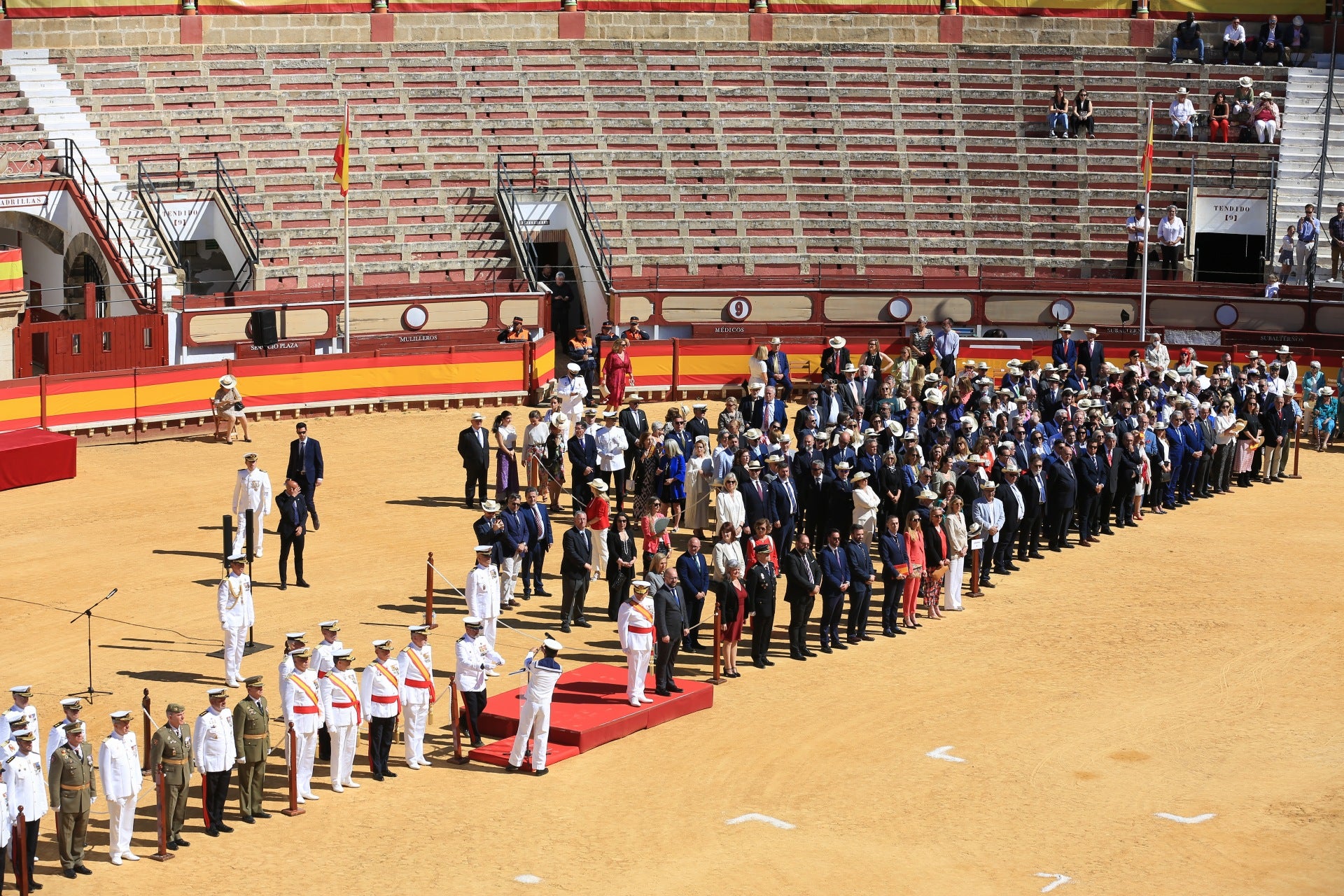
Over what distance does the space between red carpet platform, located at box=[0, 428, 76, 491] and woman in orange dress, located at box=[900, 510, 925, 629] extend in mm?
14511

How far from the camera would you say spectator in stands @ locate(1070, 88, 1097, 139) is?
4788 centimetres

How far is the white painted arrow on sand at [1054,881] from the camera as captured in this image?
59.6ft

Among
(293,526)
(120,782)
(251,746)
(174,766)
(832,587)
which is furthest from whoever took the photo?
(293,526)

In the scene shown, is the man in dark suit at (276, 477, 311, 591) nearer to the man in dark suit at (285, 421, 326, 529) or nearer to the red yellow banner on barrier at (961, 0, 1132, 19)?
the man in dark suit at (285, 421, 326, 529)

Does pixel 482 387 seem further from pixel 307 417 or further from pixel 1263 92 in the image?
pixel 1263 92

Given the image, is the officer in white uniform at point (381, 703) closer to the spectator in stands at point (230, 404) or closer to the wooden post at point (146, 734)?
the wooden post at point (146, 734)

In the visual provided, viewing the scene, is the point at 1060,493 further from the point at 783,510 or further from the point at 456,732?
the point at 456,732

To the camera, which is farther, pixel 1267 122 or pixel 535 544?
pixel 1267 122

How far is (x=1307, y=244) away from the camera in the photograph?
44.1 meters

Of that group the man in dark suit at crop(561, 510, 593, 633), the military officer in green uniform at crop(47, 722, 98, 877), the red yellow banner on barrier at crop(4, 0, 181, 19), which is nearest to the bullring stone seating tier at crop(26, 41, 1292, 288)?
the red yellow banner on barrier at crop(4, 0, 181, 19)

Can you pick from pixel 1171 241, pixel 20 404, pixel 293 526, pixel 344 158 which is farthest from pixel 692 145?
pixel 293 526

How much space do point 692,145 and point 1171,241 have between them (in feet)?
37.9

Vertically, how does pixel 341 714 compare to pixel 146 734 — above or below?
above

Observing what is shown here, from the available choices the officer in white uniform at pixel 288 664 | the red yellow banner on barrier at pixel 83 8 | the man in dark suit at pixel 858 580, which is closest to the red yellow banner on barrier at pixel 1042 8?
the red yellow banner on barrier at pixel 83 8
